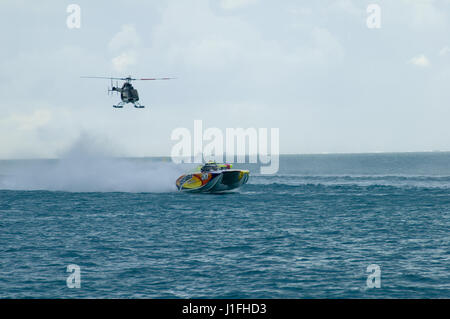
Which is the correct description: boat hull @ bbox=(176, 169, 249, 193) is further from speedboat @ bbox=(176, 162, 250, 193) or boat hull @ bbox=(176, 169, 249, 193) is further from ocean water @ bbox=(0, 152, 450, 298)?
ocean water @ bbox=(0, 152, 450, 298)

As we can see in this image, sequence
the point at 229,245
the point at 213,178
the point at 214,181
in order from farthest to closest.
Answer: the point at 214,181, the point at 213,178, the point at 229,245

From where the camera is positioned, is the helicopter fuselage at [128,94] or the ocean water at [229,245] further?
the helicopter fuselage at [128,94]

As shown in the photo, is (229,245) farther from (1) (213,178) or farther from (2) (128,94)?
(1) (213,178)

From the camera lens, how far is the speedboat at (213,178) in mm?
57250

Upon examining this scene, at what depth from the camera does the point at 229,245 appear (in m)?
28.5

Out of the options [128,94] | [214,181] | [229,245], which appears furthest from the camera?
[214,181]

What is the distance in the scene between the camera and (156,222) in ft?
125

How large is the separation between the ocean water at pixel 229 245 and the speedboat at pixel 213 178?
167 cm

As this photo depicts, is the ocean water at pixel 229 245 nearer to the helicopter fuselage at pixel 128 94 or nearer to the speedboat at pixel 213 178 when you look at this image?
the speedboat at pixel 213 178

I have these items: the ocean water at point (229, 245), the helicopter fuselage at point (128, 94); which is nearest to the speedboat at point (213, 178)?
the ocean water at point (229, 245)

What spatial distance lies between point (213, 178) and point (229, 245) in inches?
1159

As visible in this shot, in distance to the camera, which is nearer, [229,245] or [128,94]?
[229,245]

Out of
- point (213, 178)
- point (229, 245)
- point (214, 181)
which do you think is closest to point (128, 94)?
point (213, 178)

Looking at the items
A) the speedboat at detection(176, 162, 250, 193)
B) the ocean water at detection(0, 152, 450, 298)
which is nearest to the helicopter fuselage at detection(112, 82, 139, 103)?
the ocean water at detection(0, 152, 450, 298)
